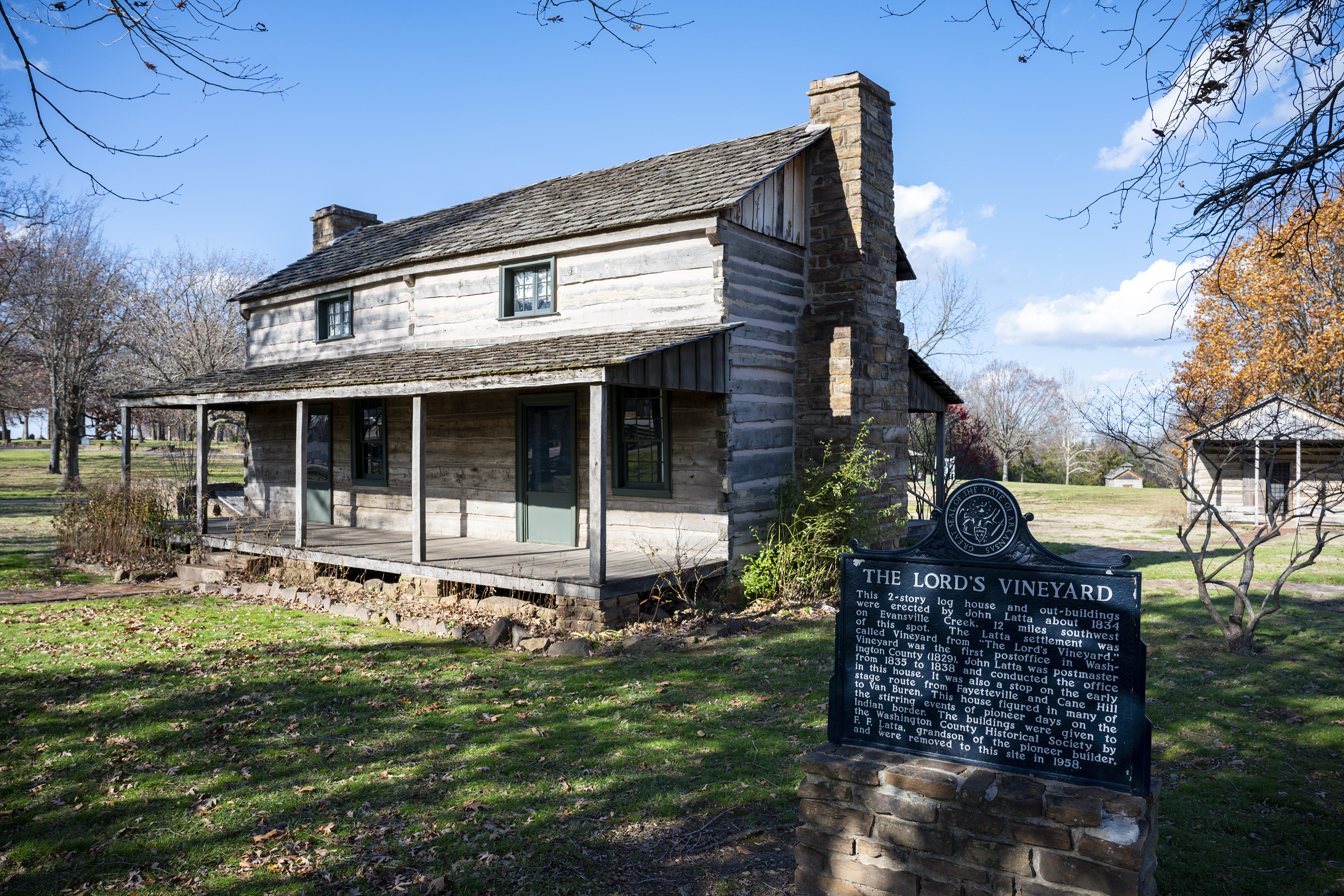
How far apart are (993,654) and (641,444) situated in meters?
8.56

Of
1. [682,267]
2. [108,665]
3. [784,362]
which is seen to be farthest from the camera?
[784,362]

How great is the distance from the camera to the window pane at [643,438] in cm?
1188

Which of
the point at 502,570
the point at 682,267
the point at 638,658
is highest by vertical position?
the point at 682,267

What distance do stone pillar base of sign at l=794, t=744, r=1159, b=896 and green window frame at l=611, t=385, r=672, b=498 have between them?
7750mm

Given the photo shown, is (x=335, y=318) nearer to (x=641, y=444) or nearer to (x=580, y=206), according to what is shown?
(x=580, y=206)

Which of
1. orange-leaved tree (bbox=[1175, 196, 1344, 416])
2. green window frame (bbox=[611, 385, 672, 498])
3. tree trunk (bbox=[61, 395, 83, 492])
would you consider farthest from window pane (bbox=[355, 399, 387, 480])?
orange-leaved tree (bbox=[1175, 196, 1344, 416])

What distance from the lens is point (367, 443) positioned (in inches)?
643

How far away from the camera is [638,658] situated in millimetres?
8992

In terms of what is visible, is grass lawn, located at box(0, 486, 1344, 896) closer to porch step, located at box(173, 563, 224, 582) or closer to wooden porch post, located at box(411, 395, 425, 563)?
wooden porch post, located at box(411, 395, 425, 563)

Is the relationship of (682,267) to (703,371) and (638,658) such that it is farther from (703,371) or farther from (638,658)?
(638,658)

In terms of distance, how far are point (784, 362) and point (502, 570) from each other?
17.2 ft

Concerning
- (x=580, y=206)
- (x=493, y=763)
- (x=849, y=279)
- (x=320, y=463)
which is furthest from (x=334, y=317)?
(x=493, y=763)

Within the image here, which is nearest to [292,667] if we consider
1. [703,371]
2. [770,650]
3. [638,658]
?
[638,658]

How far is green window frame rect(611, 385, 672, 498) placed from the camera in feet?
38.4
